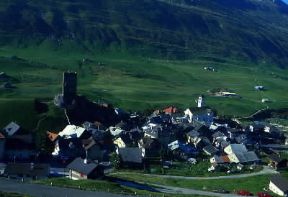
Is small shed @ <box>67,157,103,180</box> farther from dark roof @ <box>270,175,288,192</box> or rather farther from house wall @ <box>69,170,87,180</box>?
dark roof @ <box>270,175,288,192</box>

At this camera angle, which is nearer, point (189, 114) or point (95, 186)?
point (95, 186)

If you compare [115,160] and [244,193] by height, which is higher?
[115,160]

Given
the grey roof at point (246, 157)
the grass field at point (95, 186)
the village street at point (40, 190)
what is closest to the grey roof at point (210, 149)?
the grey roof at point (246, 157)

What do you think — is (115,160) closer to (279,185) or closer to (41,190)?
(279,185)

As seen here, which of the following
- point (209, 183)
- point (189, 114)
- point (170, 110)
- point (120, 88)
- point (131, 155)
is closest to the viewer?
point (209, 183)

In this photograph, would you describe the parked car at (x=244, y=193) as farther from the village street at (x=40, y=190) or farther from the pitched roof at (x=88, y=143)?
the pitched roof at (x=88, y=143)

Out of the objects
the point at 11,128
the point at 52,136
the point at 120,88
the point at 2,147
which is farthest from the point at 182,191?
the point at 120,88
